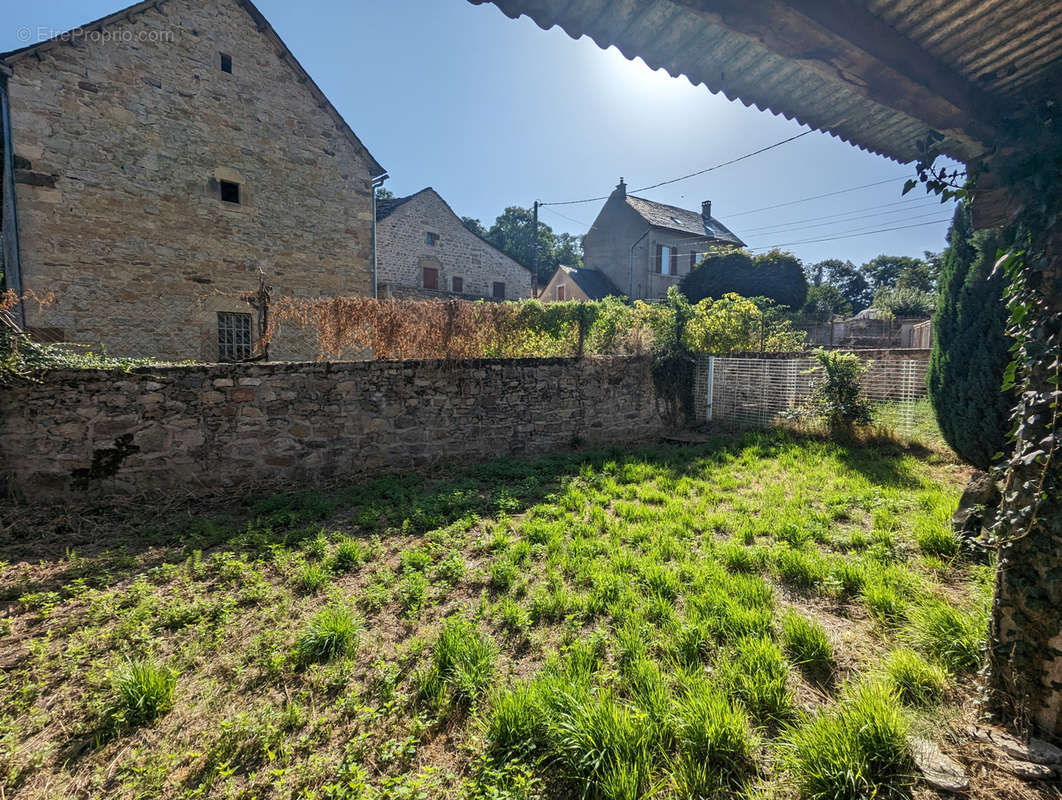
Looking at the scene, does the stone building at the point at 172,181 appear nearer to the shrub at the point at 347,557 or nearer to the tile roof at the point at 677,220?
the shrub at the point at 347,557

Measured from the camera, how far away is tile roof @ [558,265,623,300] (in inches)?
874

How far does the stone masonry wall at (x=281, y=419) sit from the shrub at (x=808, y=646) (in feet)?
15.6

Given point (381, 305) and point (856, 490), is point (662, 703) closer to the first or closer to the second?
point (856, 490)

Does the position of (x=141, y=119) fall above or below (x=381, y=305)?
above

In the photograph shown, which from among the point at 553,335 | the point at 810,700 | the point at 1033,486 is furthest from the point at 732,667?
the point at 553,335

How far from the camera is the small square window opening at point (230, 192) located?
9.55 metres

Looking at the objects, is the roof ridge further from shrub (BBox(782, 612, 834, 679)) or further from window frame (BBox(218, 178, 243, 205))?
shrub (BBox(782, 612, 834, 679))

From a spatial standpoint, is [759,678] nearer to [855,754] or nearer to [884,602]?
[855,754]

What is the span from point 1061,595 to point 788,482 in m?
3.89

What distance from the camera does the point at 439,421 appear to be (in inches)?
245

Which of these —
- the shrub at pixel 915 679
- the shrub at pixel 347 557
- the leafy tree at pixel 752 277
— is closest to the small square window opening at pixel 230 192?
the shrub at pixel 347 557

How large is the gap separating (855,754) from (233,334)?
1186 centimetres

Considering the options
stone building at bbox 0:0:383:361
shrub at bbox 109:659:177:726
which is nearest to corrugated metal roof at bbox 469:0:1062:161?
shrub at bbox 109:659:177:726

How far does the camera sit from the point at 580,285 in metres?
22.2
